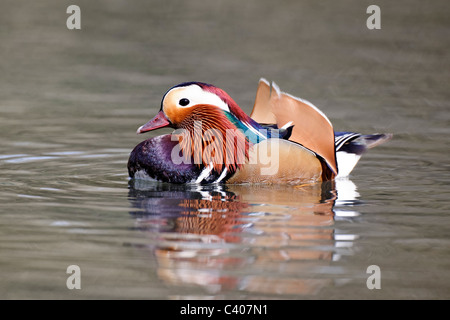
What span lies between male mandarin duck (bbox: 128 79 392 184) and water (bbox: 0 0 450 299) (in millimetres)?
189

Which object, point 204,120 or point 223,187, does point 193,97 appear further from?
point 223,187

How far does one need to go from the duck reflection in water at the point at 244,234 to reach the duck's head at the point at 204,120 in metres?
0.34

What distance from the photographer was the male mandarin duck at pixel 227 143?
743 centimetres

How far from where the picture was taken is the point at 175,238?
571 centimetres

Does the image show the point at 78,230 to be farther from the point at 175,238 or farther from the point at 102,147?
the point at 102,147

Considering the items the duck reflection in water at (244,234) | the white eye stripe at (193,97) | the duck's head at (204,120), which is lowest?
the duck reflection in water at (244,234)

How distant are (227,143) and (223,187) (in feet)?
1.32

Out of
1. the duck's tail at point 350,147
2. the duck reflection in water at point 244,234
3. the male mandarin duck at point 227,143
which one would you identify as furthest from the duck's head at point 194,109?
the duck's tail at point 350,147

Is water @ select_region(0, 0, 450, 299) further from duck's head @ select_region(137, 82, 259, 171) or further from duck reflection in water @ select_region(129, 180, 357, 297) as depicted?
duck's head @ select_region(137, 82, 259, 171)

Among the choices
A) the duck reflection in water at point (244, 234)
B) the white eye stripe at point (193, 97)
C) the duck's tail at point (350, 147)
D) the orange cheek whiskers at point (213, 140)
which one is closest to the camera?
the duck reflection in water at point (244, 234)

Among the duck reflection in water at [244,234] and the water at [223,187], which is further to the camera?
the water at [223,187]

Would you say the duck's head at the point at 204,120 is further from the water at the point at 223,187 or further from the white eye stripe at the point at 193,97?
the water at the point at 223,187

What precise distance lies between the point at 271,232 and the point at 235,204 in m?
0.92
